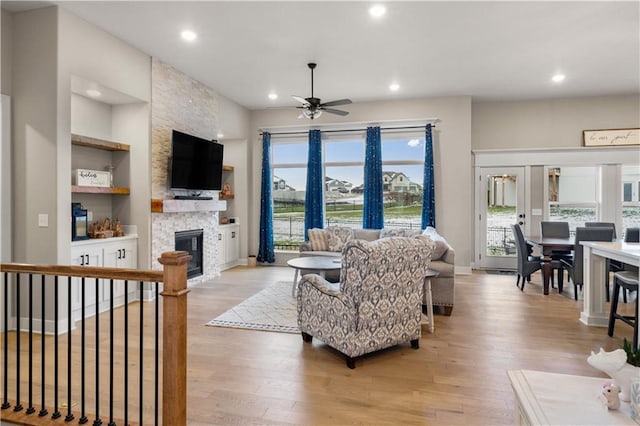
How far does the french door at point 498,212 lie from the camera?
24.3ft

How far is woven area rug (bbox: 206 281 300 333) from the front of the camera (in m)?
4.00

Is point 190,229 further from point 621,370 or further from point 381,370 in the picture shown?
point 621,370

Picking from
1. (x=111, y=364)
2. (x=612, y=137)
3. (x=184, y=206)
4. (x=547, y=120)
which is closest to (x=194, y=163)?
(x=184, y=206)

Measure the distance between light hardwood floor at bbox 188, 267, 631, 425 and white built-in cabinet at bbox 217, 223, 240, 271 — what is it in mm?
2689

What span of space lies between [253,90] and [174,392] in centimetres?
558

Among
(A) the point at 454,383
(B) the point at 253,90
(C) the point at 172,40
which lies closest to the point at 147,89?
(C) the point at 172,40

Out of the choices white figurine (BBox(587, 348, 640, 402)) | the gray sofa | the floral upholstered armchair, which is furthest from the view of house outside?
white figurine (BBox(587, 348, 640, 402))

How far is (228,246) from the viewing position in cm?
759

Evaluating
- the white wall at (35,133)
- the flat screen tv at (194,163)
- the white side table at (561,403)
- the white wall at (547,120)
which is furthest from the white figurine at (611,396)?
the white wall at (547,120)

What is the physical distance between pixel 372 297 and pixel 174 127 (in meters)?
4.20

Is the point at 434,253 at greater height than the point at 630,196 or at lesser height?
lesser

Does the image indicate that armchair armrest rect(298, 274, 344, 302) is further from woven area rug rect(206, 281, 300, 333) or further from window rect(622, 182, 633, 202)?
window rect(622, 182, 633, 202)

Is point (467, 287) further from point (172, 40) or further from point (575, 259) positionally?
point (172, 40)

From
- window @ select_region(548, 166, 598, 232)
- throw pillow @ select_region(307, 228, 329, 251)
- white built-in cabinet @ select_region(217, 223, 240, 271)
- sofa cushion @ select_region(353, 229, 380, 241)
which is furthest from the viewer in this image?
white built-in cabinet @ select_region(217, 223, 240, 271)
